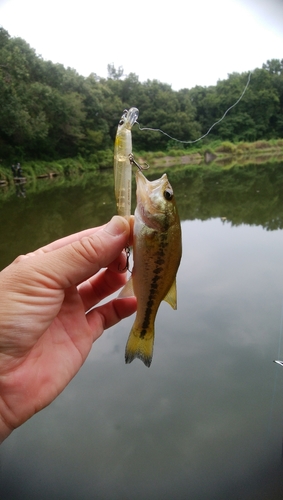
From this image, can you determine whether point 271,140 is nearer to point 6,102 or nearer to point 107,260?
point 6,102

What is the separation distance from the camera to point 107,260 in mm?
1896

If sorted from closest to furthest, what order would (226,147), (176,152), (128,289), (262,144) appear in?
(128,289)
(176,152)
(226,147)
(262,144)

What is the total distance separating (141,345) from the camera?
200 centimetres

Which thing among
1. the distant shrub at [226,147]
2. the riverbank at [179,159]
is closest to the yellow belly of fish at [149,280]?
the riverbank at [179,159]

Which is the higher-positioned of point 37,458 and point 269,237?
point 269,237

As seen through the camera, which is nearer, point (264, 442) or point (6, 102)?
point (264, 442)

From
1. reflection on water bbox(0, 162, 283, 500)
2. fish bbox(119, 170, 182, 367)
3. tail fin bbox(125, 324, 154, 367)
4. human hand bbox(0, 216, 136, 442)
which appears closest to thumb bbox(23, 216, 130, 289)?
human hand bbox(0, 216, 136, 442)

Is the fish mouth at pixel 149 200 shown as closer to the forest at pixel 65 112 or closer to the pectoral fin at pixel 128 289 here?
the pectoral fin at pixel 128 289

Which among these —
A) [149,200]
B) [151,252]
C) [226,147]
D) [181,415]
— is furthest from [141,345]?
[226,147]

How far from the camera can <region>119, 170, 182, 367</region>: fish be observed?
1.78 meters

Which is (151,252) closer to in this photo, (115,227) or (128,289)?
(115,227)

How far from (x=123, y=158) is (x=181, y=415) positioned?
2820mm

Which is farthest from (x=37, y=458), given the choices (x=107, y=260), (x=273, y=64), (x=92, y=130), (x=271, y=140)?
(x=273, y=64)

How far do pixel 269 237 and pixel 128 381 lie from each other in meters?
5.75
